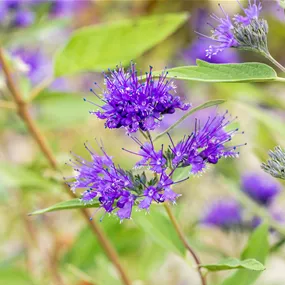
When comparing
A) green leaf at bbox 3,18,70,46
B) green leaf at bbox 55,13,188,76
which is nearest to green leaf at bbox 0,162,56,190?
green leaf at bbox 55,13,188,76

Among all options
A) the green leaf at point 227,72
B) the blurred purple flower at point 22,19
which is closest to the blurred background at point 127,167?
the blurred purple flower at point 22,19

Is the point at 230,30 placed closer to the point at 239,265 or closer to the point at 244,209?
the point at 239,265

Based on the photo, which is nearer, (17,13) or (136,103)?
(136,103)

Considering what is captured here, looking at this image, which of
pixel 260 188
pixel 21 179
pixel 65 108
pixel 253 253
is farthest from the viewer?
pixel 65 108

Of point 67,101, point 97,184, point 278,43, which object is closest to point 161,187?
point 97,184

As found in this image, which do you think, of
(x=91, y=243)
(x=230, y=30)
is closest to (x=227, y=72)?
(x=230, y=30)

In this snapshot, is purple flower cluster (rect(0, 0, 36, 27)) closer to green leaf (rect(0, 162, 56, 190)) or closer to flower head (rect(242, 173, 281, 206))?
green leaf (rect(0, 162, 56, 190))

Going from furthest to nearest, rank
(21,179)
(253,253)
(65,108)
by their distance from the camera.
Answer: (65,108)
(21,179)
(253,253)
